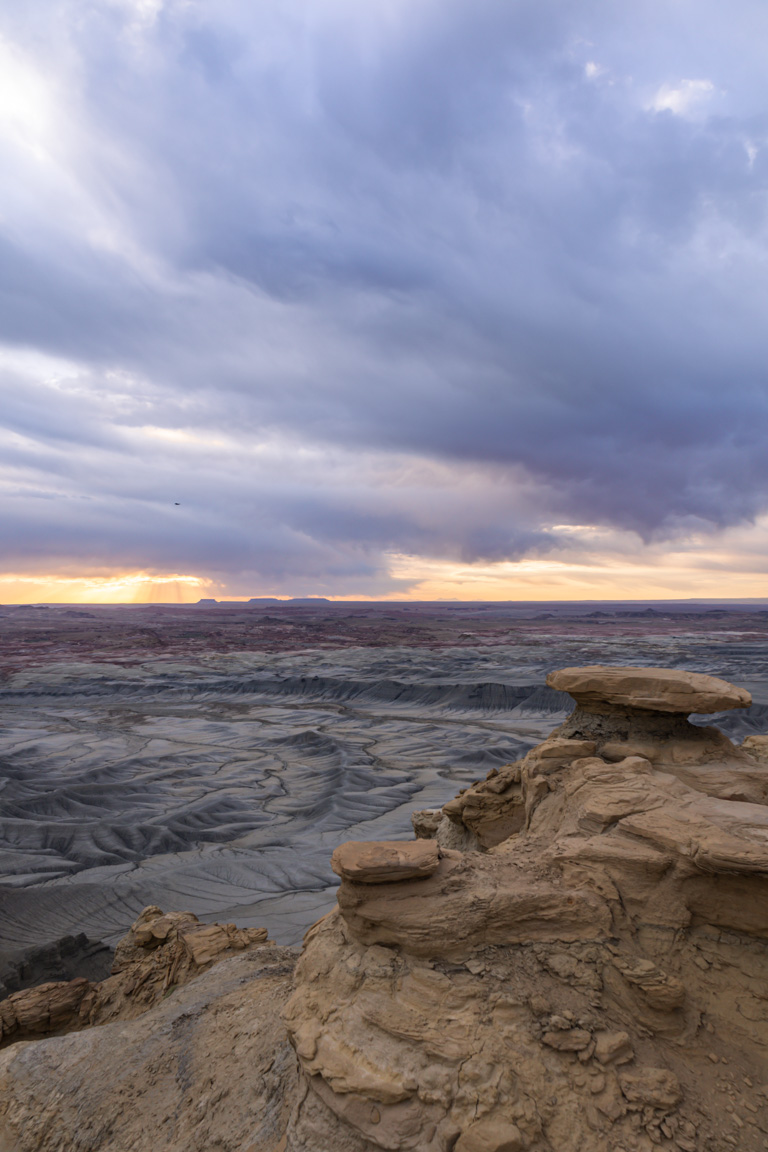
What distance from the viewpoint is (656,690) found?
5285mm

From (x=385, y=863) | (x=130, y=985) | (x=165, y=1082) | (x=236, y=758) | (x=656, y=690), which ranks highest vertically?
(x=656, y=690)

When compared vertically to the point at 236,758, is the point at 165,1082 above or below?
above

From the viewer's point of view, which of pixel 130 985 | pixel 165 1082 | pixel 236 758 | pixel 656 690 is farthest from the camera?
pixel 236 758

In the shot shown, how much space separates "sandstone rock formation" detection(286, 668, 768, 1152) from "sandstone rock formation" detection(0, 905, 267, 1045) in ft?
7.54

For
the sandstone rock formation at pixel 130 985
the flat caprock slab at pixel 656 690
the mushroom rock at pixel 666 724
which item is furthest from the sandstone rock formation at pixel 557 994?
the sandstone rock formation at pixel 130 985

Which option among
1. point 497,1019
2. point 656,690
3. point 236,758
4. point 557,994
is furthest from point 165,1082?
point 236,758

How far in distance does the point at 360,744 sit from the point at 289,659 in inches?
939

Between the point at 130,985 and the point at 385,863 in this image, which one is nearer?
the point at 385,863

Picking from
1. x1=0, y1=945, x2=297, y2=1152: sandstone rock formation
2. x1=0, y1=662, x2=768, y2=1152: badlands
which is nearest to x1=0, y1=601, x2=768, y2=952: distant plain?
x1=0, y1=945, x2=297, y2=1152: sandstone rock formation

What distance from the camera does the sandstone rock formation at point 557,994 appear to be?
284 centimetres

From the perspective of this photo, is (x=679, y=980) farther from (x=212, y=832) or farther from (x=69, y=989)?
(x=212, y=832)

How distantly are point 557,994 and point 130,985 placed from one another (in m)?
4.37

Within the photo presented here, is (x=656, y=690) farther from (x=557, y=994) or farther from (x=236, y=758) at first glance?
(x=236, y=758)

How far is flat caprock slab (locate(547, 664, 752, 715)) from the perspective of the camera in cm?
507
